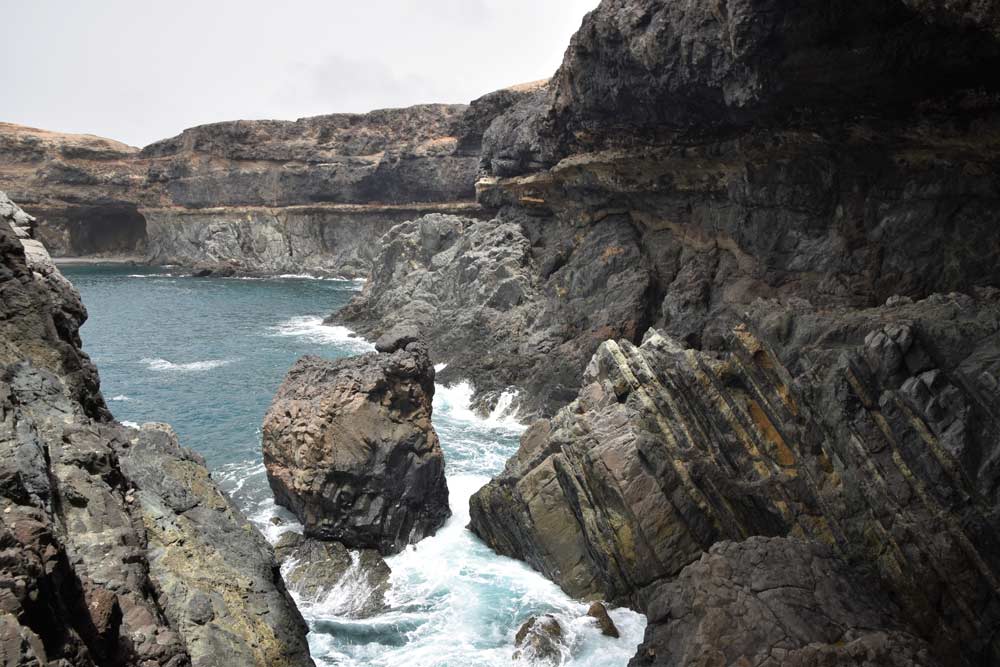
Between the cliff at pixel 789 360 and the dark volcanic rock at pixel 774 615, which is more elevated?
the cliff at pixel 789 360

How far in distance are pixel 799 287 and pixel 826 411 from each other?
12.0 m

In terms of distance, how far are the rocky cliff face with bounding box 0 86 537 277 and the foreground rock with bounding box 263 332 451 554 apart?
50.0 metres

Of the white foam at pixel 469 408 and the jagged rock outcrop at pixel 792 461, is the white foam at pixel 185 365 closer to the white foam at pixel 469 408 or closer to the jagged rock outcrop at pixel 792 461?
the white foam at pixel 469 408

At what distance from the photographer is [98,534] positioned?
25.3ft

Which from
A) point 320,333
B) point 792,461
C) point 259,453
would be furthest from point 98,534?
point 320,333

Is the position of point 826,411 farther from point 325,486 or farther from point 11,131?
point 11,131

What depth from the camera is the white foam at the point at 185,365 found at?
36.8m

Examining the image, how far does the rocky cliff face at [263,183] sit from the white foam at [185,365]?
35657mm

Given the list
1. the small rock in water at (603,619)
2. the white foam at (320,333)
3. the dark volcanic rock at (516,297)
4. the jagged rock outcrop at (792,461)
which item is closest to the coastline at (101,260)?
the white foam at (320,333)

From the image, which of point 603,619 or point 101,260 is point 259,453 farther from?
point 101,260

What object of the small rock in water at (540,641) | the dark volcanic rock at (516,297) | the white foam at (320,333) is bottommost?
the small rock in water at (540,641)

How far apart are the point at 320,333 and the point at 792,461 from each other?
37009 mm

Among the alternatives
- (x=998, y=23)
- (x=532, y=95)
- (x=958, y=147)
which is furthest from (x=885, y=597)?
(x=532, y=95)

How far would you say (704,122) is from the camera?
2405 centimetres
